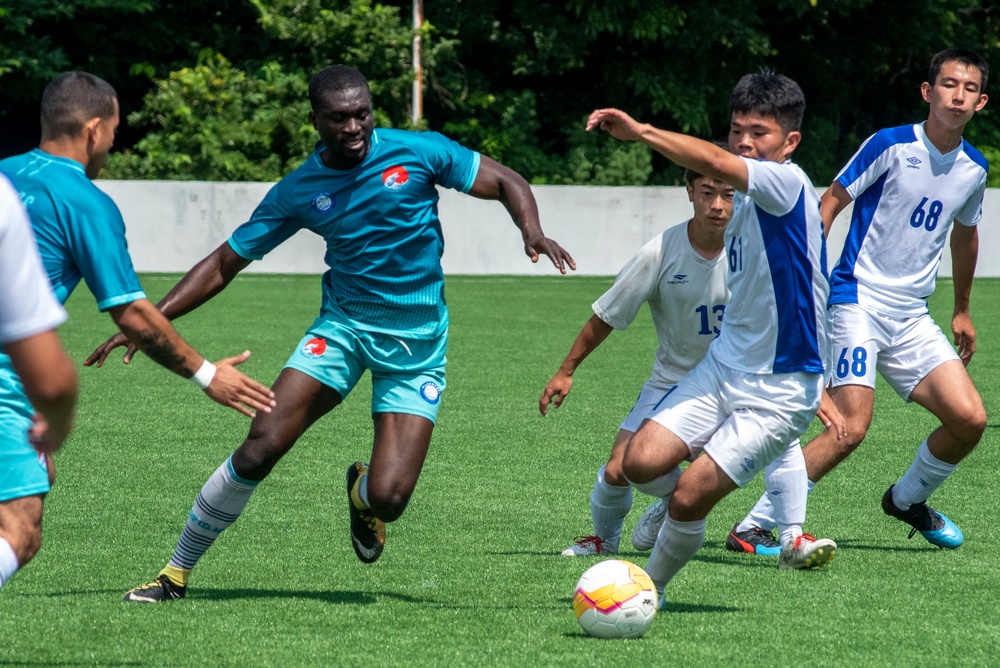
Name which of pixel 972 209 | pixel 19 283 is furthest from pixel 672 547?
pixel 19 283

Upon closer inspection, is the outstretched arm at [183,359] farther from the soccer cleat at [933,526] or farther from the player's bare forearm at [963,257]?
the player's bare forearm at [963,257]

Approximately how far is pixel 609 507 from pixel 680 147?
7.95 feet

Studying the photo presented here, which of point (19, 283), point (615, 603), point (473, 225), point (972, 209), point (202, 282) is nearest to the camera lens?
point (19, 283)

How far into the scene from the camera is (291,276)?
23219mm

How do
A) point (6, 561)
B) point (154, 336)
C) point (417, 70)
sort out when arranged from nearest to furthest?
1. point (6, 561)
2. point (154, 336)
3. point (417, 70)

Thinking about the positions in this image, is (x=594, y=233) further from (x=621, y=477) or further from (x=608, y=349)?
(x=621, y=477)

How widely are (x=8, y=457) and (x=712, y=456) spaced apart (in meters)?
2.34

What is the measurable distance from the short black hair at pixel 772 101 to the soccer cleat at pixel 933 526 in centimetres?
230

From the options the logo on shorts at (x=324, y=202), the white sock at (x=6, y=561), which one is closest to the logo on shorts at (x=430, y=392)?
the logo on shorts at (x=324, y=202)

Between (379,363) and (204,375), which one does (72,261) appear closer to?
(204,375)

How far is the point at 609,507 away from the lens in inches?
249

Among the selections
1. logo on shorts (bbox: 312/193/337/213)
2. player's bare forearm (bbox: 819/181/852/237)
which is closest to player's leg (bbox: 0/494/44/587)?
logo on shorts (bbox: 312/193/337/213)

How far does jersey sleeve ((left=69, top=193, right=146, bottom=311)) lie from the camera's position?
4.16 meters

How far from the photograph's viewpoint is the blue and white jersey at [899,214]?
21.7ft
